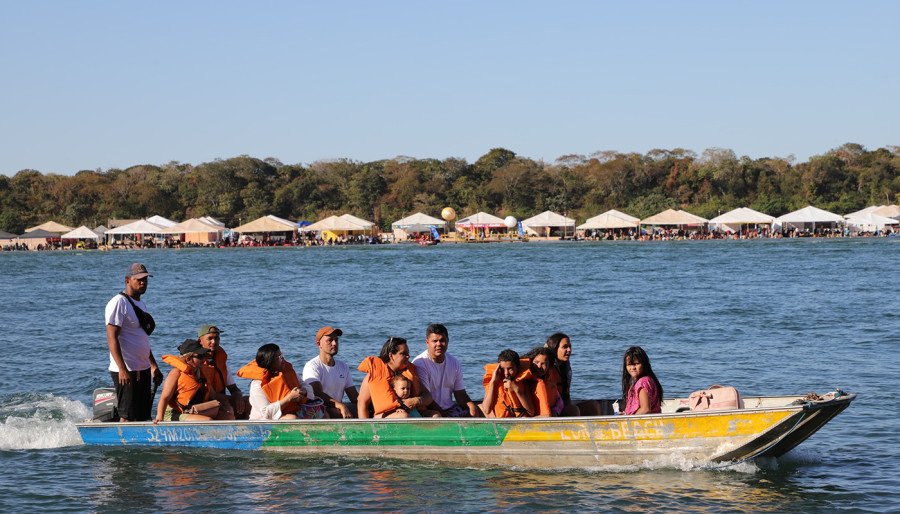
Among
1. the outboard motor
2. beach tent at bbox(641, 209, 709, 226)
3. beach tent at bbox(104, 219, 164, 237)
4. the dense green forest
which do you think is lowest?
the outboard motor

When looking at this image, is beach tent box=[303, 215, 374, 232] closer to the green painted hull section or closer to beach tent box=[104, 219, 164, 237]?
beach tent box=[104, 219, 164, 237]

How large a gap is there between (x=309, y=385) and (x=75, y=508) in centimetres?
256

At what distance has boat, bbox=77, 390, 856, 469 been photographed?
33.4 ft

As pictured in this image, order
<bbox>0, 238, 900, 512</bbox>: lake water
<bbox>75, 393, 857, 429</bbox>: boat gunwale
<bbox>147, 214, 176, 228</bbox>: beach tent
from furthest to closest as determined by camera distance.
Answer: <bbox>147, 214, 176, 228</bbox>: beach tent
<bbox>0, 238, 900, 512</bbox>: lake water
<bbox>75, 393, 857, 429</bbox>: boat gunwale

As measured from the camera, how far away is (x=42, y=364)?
2014cm

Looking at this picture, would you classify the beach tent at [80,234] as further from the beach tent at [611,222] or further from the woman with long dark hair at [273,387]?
the woman with long dark hair at [273,387]

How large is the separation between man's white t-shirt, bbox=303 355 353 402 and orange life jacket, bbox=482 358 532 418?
1.64m

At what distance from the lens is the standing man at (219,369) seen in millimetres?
10680

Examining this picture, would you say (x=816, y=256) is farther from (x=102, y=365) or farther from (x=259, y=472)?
(x=259, y=472)

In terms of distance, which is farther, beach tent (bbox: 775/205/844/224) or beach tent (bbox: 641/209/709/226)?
beach tent (bbox: 641/209/709/226)

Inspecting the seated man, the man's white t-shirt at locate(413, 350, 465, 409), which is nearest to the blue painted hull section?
the man's white t-shirt at locate(413, 350, 465, 409)

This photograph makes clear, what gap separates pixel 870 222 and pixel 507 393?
243 feet

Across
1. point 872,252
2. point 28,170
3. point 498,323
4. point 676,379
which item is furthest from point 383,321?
point 28,170

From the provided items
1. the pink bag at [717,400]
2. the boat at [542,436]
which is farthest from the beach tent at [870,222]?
the pink bag at [717,400]
